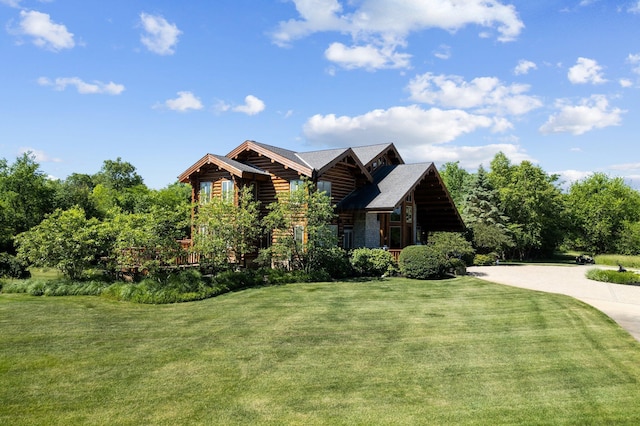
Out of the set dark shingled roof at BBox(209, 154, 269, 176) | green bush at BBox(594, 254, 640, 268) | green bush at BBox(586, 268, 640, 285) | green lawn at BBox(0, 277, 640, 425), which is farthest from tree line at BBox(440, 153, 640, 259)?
green lawn at BBox(0, 277, 640, 425)

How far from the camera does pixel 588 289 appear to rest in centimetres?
1831

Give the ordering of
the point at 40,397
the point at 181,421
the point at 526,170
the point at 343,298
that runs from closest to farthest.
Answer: the point at 181,421, the point at 40,397, the point at 343,298, the point at 526,170

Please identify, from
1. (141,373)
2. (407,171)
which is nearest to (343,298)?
(141,373)

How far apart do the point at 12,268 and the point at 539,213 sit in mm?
42627

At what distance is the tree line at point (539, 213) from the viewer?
39406 millimetres

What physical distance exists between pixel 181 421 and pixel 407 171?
23919 mm

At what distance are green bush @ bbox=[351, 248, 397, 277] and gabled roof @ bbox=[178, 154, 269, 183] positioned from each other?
7.47m

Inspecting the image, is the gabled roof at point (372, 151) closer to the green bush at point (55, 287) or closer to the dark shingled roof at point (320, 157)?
the dark shingled roof at point (320, 157)

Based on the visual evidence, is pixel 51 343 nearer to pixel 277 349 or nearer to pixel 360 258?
pixel 277 349

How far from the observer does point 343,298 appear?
1562cm

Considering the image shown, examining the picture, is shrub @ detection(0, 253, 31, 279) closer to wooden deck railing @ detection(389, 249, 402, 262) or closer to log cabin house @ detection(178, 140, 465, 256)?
log cabin house @ detection(178, 140, 465, 256)

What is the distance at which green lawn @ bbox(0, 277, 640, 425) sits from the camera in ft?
21.1

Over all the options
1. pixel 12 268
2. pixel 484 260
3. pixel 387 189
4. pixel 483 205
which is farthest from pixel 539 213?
pixel 12 268

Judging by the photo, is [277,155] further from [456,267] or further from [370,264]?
[456,267]
